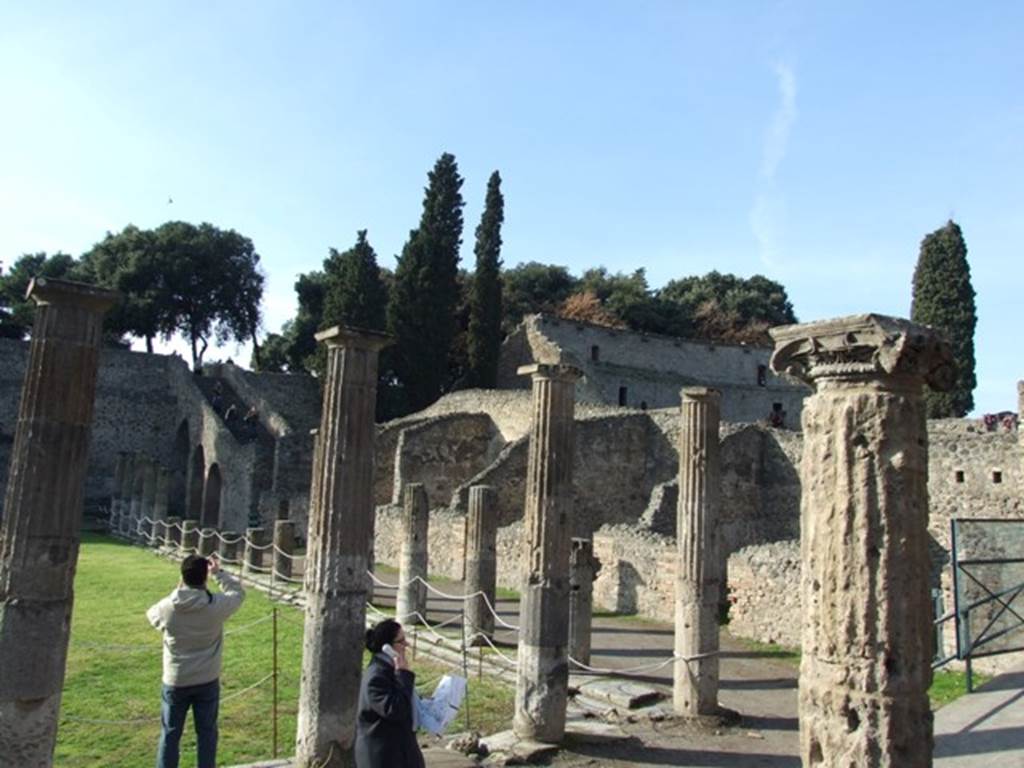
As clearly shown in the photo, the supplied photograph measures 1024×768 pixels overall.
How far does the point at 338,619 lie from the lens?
8156 mm

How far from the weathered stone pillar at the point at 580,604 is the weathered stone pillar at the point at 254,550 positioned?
10.4 meters

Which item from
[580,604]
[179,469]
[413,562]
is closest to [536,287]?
[179,469]

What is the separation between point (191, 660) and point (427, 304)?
34.2 meters

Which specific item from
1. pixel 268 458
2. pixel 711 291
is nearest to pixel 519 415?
pixel 268 458

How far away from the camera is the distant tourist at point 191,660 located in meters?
6.28

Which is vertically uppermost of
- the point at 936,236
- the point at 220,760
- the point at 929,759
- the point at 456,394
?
the point at 936,236

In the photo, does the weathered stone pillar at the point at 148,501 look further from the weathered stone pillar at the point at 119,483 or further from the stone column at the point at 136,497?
the weathered stone pillar at the point at 119,483

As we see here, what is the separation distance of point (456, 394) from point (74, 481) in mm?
28723

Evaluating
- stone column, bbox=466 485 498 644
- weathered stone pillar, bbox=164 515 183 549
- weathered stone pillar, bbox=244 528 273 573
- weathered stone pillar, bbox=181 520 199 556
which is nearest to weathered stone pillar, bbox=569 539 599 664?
stone column, bbox=466 485 498 644

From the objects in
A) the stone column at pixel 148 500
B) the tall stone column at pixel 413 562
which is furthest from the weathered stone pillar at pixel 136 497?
the tall stone column at pixel 413 562

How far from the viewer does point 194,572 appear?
21.3 feet

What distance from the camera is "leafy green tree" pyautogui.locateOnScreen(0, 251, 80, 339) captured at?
48625 mm

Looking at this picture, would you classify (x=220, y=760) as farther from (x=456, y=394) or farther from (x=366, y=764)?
(x=456, y=394)

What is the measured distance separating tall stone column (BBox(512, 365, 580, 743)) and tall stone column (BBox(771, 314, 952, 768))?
15.6ft
